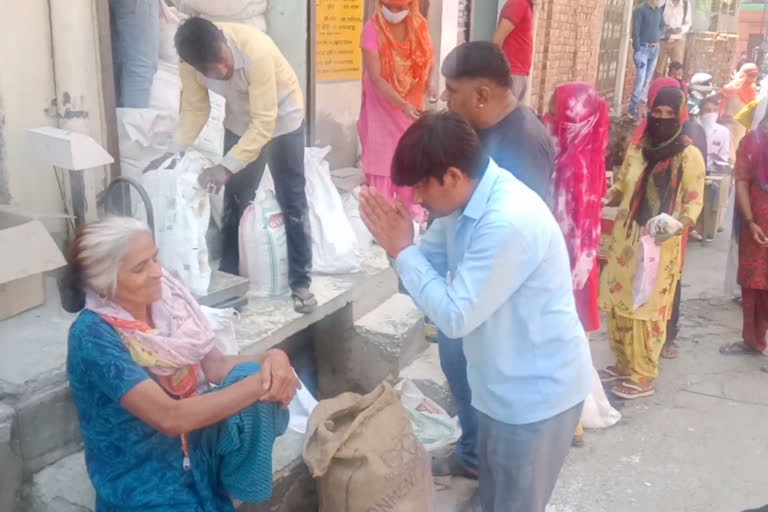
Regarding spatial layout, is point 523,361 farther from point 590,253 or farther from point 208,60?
point 208,60

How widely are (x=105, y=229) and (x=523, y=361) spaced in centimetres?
118

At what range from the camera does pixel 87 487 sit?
7.89ft

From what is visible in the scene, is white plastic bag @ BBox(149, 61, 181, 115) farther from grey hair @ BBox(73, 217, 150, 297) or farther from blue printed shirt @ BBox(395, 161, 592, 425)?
blue printed shirt @ BBox(395, 161, 592, 425)

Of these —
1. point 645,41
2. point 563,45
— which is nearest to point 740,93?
point 645,41

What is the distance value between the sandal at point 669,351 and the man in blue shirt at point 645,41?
276 inches

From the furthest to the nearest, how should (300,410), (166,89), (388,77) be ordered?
(388,77) → (166,89) → (300,410)

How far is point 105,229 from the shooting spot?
1.93m

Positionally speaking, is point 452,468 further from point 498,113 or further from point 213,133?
point 213,133

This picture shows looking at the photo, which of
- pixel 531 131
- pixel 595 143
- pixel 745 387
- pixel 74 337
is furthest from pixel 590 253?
pixel 74 337

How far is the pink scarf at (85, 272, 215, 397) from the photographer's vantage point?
1.92m

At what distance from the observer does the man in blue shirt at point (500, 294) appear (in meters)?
1.92

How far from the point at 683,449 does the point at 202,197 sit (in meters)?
2.58

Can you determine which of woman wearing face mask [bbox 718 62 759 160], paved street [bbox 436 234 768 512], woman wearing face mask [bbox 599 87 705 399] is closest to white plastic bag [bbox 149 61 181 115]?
paved street [bbox 436 234 768 512]

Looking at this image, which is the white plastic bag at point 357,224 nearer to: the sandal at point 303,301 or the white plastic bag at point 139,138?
the sandal at point 303,301
